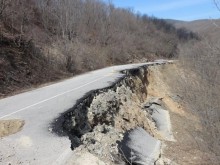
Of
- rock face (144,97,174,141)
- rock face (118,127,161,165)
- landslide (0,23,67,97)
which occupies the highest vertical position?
landslide (0,23,67,97)

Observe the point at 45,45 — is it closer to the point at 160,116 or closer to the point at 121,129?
the point at 160,116

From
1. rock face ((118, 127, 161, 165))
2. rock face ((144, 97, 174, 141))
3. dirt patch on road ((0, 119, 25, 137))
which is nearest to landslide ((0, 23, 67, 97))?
rock face ((144, 97, 174, 141))

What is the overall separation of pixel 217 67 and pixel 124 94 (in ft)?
29.9

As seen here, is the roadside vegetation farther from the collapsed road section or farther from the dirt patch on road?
the dirt patch on road

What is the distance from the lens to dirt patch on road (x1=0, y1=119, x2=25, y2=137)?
36.4ft

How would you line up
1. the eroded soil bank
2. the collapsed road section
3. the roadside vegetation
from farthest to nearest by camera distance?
the roadside vegetation, the collapsed road section, the eroded soil bank

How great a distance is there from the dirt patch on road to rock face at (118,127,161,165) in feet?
10.3

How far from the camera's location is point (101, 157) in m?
10.1

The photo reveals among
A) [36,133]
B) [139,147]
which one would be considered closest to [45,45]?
[139,147]

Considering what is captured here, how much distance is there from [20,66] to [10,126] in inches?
541

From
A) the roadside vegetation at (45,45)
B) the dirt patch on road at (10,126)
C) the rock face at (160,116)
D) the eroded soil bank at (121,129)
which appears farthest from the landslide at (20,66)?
the dirt patch on road at (10,126)

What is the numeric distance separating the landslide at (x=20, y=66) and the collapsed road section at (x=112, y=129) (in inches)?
201

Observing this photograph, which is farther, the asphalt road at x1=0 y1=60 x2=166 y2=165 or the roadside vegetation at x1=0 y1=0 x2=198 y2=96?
the roadside vegetation at x1=0 y1=0 x2=198 y2=96

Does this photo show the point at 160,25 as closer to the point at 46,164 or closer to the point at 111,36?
the point at 111,36
